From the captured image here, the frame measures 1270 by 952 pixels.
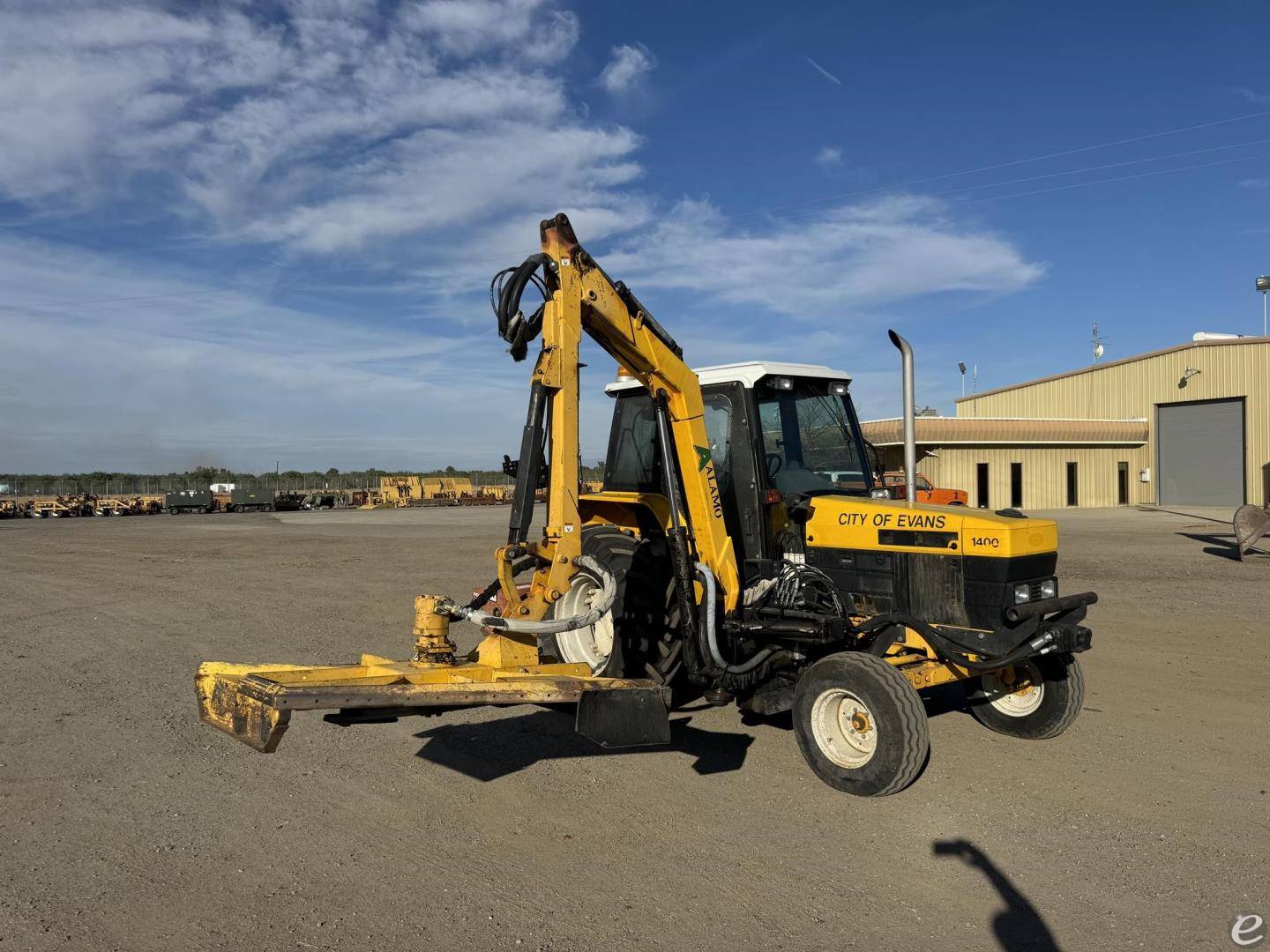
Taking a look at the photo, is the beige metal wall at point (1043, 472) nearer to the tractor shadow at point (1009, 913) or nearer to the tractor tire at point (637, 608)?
the tractor tire at point (637, 608)

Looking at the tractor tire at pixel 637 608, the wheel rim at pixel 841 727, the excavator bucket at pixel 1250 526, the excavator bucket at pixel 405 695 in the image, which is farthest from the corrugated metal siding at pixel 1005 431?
the excavator bucket at pixel 405 695

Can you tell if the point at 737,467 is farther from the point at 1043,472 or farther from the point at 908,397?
the point at 1043,472

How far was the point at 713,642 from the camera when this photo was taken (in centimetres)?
558

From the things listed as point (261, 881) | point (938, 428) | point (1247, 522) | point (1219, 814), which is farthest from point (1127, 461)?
point (261, 881)

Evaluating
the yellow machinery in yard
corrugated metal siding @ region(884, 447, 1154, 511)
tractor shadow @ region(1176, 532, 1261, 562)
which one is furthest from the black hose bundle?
corrugated metal siding @ region(884, 447, 1154, 511)

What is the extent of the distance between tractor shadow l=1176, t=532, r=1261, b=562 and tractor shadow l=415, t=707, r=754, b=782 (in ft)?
49.1

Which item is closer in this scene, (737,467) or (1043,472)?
(737,467)

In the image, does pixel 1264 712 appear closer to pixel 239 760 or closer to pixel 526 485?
pixel 526 485

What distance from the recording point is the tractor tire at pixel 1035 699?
5852 millimetres

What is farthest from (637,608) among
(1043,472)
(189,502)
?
(189,502)

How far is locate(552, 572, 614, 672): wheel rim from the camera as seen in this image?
641cm

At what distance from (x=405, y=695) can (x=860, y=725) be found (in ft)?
8.02

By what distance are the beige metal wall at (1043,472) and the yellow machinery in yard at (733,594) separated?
28.1 m

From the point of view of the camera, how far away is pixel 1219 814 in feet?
15.4
